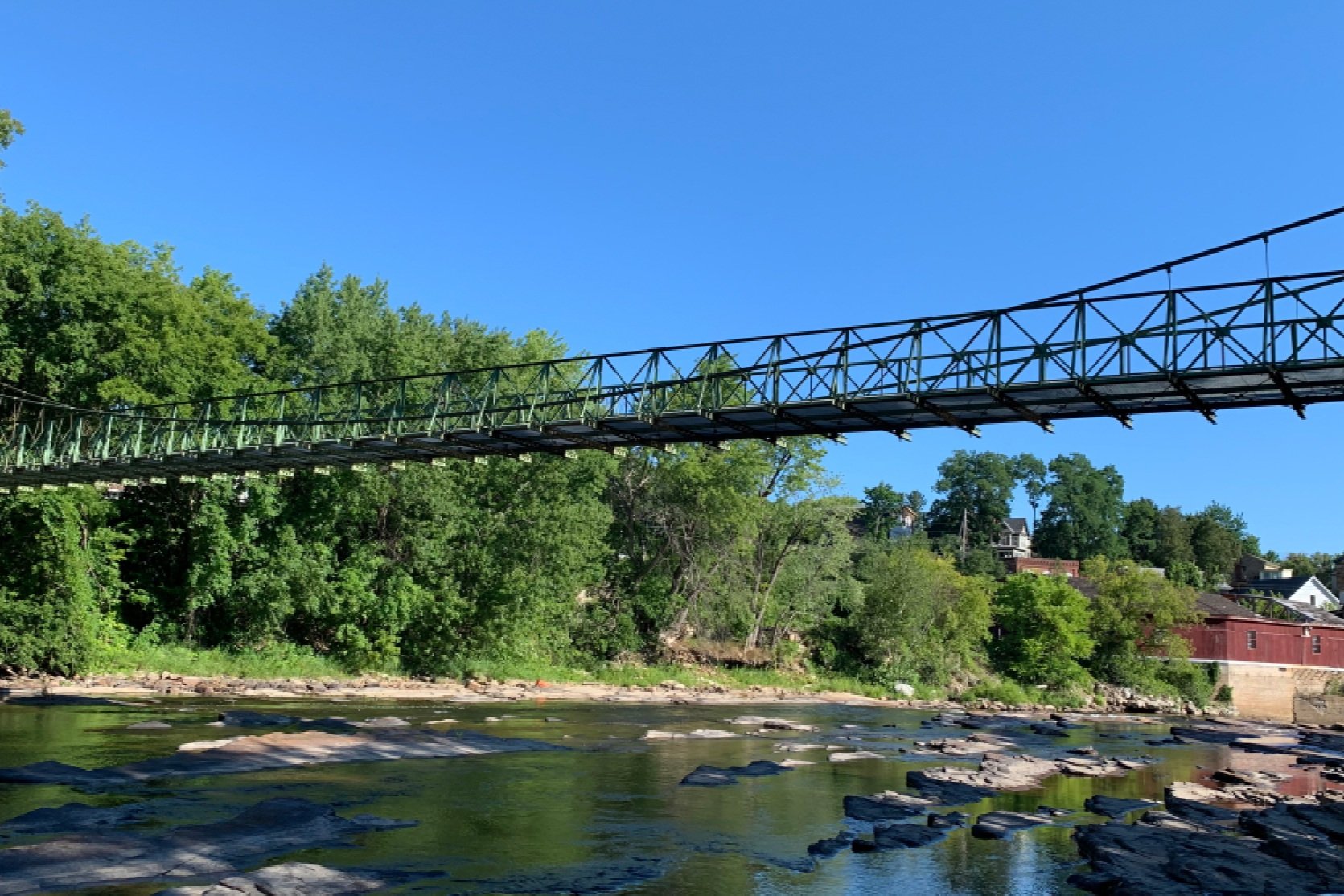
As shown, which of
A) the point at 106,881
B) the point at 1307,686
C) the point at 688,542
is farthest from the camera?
the point at 1307,686

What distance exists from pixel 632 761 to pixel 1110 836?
39.1 ft

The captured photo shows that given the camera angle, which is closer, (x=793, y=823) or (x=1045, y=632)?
(x=793, y=823)

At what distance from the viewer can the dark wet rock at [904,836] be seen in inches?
674

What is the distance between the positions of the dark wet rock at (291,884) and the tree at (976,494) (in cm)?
12893

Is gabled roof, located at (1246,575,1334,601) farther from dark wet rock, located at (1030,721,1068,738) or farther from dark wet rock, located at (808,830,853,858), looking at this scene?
dark wet rock, located at (808,830,853,858)

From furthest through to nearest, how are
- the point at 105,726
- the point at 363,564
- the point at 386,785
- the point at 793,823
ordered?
the point at 363,564 < the point at 105,726 < the point at 386,785 < the point at 793,823

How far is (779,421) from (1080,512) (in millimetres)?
126255

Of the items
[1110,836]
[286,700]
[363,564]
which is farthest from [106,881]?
[363,564]

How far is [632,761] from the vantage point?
85.8 ft

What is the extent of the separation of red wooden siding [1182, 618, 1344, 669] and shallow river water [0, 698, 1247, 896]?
4445 centimetres

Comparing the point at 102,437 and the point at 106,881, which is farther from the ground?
the point at 102,437

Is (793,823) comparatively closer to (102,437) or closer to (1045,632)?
(102,437)

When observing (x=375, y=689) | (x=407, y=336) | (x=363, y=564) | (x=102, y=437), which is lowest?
(x=375, y=689)

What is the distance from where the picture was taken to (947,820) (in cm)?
1942
